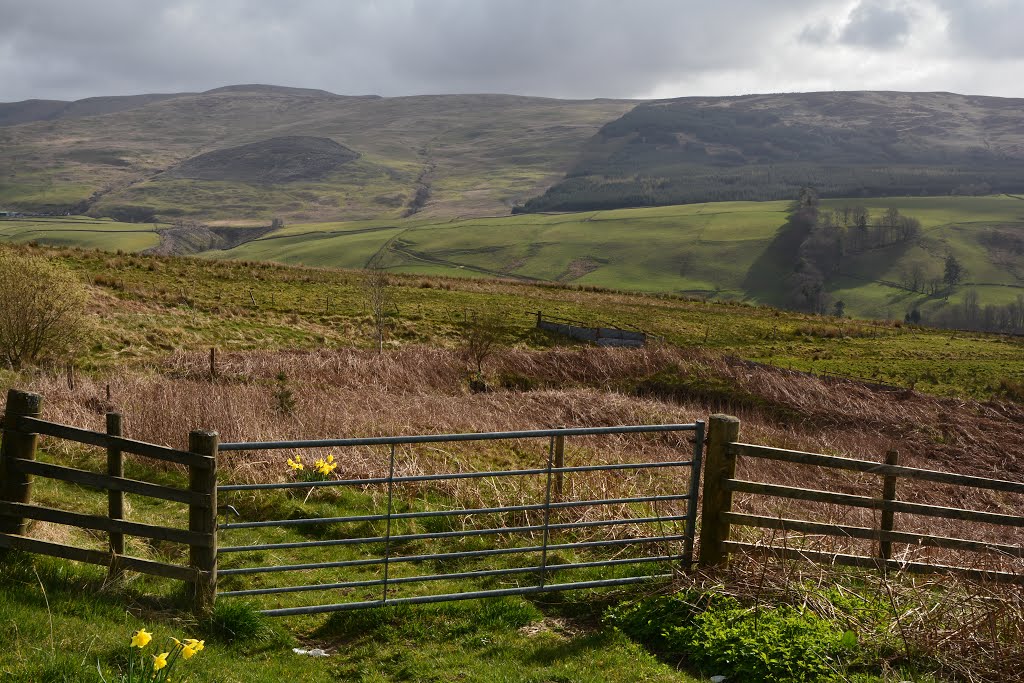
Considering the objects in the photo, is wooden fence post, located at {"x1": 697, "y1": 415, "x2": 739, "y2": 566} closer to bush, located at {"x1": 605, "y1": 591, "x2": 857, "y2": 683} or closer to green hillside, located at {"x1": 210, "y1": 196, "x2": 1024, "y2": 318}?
bush, located at {"x1": 605, "y1": 591, "x2": 857, "y2": 683}

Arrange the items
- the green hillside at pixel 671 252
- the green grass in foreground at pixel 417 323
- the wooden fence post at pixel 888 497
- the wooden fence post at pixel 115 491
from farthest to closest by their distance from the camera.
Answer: the green hillside at pixel 671 252, the green grass in foreground at pixel 417 323, the wooden fence post at pixel 888 497, the wooden fence post at pixel 115 491

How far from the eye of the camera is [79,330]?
943 inches

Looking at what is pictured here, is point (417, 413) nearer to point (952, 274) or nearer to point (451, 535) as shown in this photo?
point (451, 535)

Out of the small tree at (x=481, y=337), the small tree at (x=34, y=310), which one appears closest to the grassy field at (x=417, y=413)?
the small tree at (x=481, y=337)

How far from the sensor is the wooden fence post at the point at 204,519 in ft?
21.0

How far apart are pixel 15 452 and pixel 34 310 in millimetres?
18451

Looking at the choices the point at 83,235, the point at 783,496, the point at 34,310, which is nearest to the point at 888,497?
the point at 783,496

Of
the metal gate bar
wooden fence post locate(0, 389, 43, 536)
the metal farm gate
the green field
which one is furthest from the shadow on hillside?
wooden fence post locate(0, 389, 43, 536)

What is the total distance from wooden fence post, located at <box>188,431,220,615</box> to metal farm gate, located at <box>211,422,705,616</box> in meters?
0.14

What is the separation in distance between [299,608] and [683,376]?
2440cm

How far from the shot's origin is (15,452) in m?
6.40

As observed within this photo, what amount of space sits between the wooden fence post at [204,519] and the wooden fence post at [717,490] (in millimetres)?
4598

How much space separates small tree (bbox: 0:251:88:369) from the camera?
21.7 m

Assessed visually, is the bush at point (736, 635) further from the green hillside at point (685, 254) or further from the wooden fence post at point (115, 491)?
the green hillside at point (685, 254)
